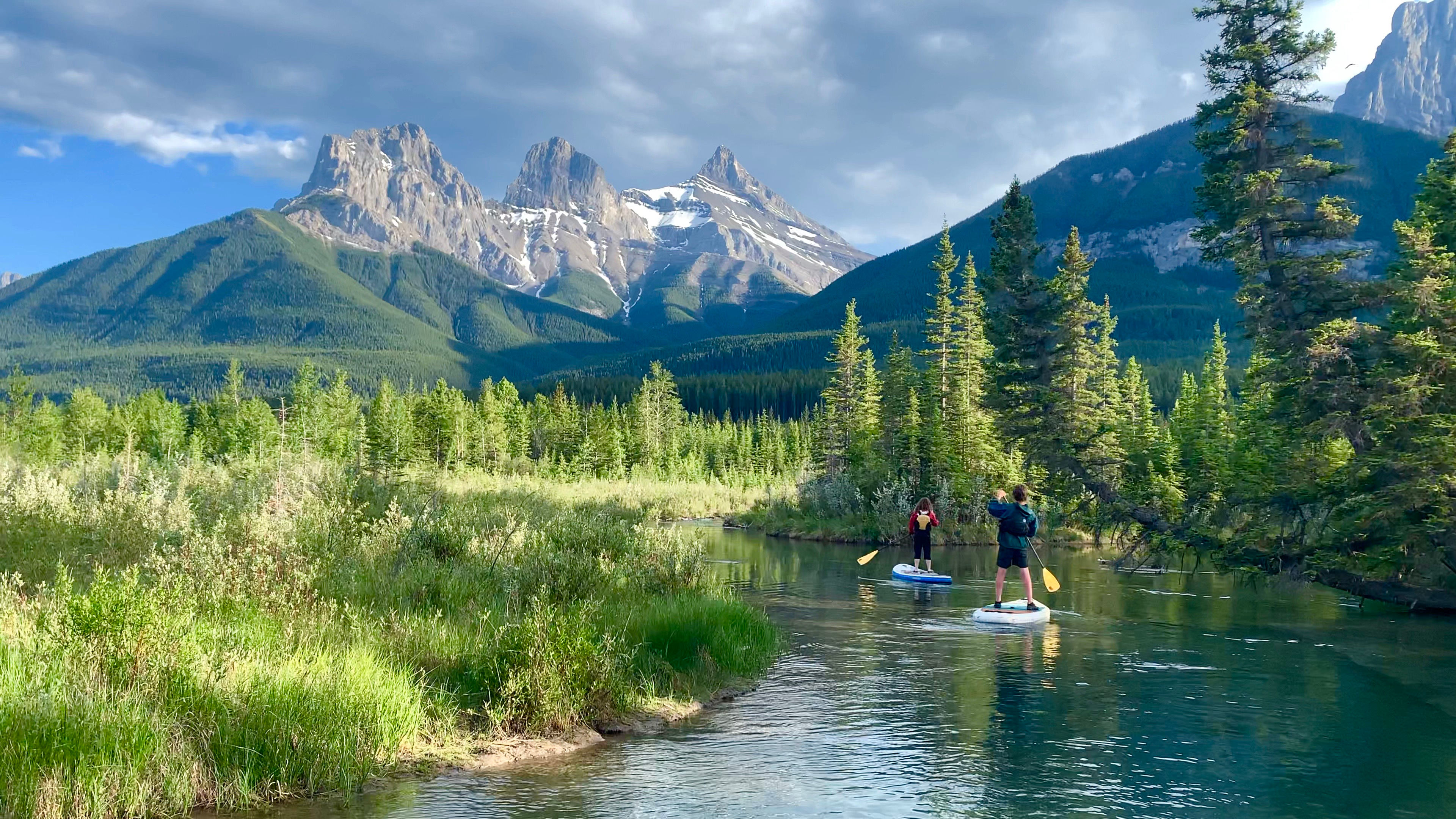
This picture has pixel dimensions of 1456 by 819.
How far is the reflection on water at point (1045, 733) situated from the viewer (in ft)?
32.9

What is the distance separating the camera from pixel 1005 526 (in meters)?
23.2

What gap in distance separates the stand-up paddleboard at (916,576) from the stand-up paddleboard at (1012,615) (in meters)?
6.95

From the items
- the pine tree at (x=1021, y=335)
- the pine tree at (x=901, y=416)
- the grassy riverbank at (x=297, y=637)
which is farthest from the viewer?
the pine tree at (x=901, y=416)

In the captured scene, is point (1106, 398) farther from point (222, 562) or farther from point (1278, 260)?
point (222, 562)

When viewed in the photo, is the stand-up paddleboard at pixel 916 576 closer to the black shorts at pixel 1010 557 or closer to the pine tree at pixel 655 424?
the black shorts at pixel 1010 557

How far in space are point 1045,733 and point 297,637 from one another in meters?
9.87

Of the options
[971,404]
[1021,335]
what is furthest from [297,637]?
[971,404]

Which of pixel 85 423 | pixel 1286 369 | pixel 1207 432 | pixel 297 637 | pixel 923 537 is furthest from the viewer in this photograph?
pixel 85 423

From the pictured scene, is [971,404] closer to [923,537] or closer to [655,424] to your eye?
[923,537]

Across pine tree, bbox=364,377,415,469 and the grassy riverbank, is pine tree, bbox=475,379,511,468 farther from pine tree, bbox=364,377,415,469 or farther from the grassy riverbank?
the grassy riverbank

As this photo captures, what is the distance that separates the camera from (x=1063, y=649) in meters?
19.3

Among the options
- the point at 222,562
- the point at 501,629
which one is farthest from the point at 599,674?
the point at 222,562

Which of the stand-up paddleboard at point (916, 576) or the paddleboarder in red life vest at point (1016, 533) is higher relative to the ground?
the paddleboarder in red life vest at point (1016, 533)

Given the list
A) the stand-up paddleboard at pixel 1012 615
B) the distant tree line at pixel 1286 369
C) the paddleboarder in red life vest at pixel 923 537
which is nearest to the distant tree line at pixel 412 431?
the distant tree line at pixel 1286 369
